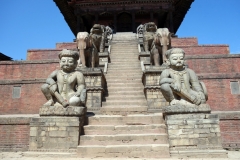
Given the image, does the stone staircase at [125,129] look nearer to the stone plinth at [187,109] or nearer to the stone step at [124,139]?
the stone step at [124,139]

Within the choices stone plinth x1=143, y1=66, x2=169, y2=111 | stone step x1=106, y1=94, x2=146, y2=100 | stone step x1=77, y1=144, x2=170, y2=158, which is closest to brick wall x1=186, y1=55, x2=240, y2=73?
stone plinth x1=143, y1=66, x2=169, y2=111

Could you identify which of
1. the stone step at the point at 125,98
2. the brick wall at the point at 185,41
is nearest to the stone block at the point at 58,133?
the stone step at the point at 125,98

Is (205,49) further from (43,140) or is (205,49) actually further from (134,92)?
(43,140)

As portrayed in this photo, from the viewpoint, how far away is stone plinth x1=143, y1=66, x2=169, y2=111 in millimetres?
7023

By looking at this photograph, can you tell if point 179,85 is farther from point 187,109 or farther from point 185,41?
point 185,41

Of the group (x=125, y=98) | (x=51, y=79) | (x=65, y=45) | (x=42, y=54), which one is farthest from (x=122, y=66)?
(x=65, y=45)

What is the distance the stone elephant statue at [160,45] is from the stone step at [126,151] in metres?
3.85

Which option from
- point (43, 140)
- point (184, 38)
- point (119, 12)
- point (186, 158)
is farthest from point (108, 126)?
point (119, 12)

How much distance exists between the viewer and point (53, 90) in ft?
16.9

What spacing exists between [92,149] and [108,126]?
84 cm

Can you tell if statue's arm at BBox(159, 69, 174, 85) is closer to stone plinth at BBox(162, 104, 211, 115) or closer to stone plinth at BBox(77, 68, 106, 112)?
stone plinth at BBox(162, 104, 211, 115)

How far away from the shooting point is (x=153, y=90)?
720 cm

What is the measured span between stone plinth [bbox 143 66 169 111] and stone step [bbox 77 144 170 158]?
7.80 feet

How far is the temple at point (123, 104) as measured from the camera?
4625mm
